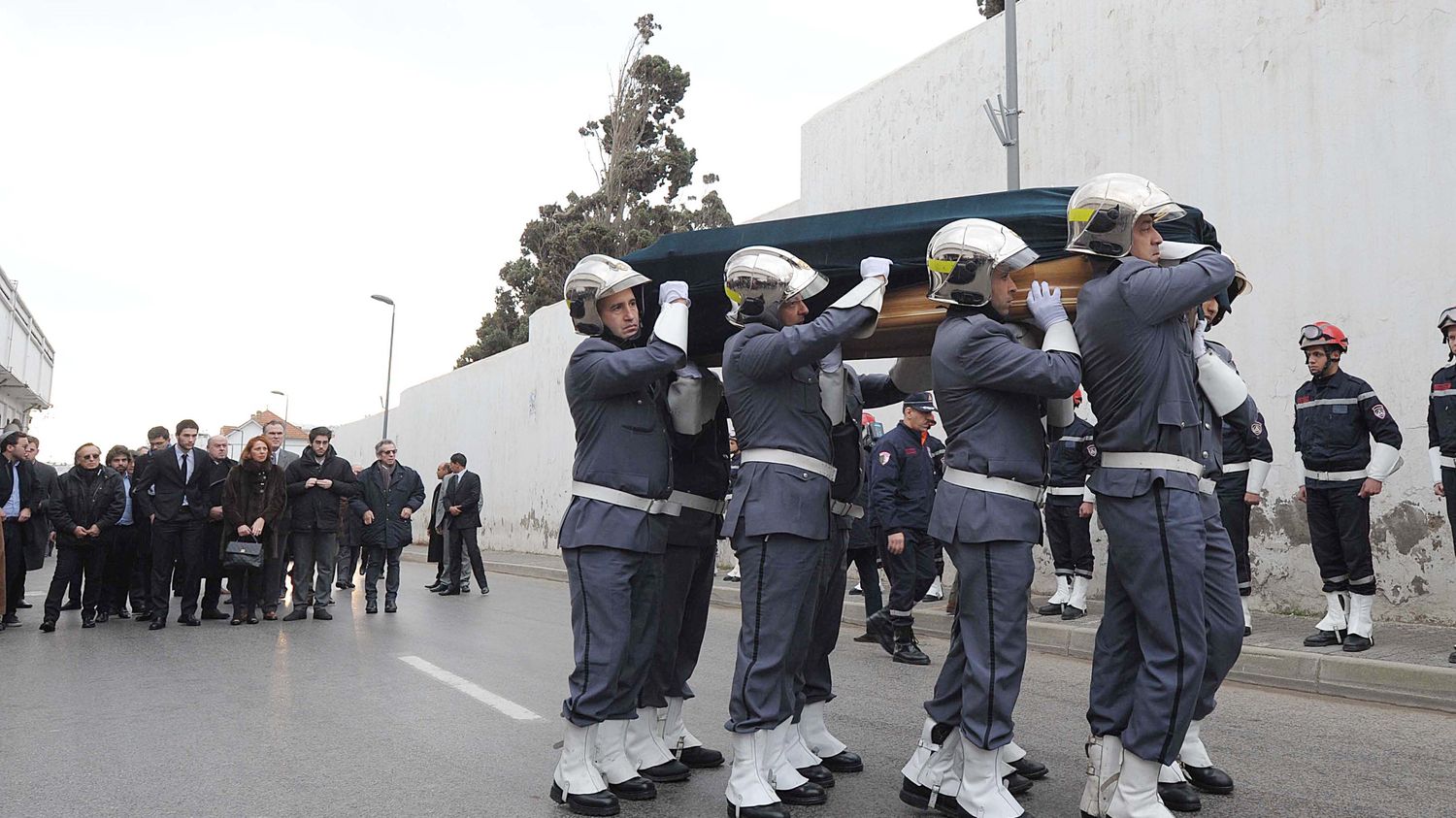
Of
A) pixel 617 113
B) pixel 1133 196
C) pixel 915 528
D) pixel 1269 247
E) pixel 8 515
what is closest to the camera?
pixel 1133 196

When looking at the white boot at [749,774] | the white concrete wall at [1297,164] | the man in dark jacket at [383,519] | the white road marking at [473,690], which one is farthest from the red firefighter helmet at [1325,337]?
the man in dark jacket at [383,519]

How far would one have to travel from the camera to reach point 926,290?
4484 millimetres

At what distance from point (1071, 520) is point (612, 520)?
21.4 feet

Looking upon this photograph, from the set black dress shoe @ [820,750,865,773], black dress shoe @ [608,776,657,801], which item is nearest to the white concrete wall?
black dress shoe @ [820,750,865,773]

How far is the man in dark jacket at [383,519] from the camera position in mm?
12289

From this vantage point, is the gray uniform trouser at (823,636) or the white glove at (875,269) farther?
the gray uniform trouser at (823,636)

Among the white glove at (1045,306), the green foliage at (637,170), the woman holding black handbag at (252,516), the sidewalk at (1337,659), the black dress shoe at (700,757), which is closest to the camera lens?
the white glove at (1045,306)

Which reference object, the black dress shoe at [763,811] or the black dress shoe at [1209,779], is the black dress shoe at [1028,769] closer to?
the black dress shoe at [1209,779]

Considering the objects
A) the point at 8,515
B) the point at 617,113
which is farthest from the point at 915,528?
the point at 617,113

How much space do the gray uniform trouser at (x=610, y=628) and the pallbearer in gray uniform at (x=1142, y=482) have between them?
1.72 m

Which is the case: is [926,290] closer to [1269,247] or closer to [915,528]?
[915,528]

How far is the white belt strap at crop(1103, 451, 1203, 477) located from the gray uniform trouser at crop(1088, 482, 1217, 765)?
0.26 ft

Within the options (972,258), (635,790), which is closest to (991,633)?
(972,258)

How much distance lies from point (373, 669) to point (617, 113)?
2731 cm
